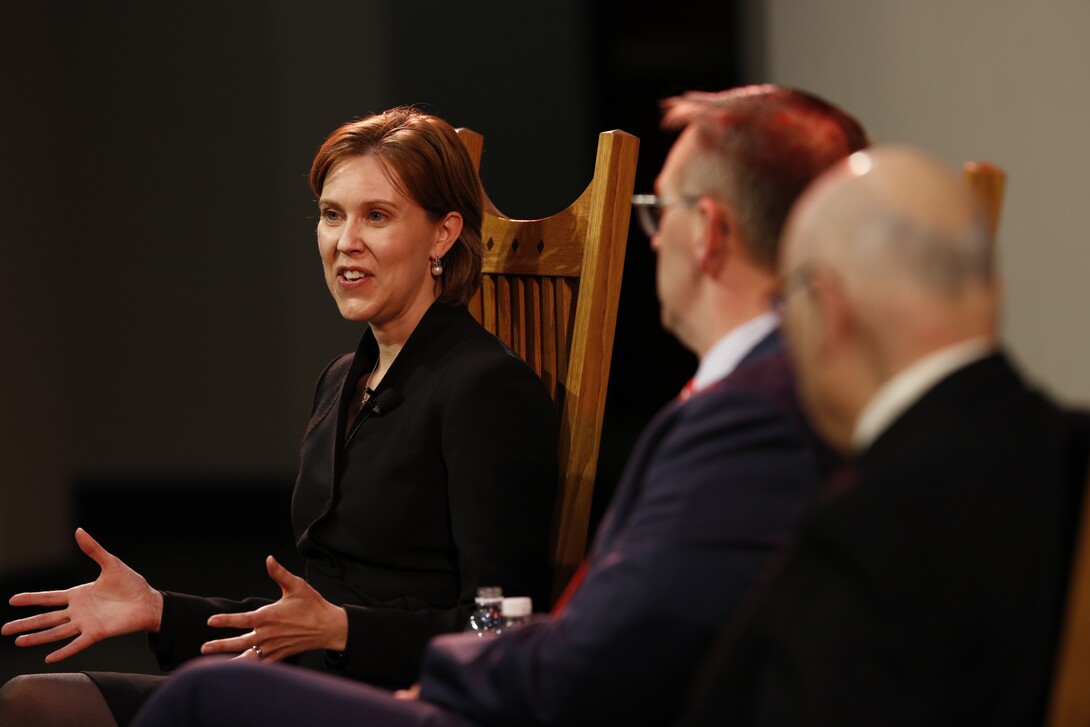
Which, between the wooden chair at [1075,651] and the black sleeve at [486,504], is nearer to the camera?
the wooden chair at [1075,651]

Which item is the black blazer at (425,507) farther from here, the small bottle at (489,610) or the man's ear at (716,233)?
Result: the man's ear at (716,233)

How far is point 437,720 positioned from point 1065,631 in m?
0.55

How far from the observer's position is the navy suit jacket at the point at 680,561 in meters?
1.08

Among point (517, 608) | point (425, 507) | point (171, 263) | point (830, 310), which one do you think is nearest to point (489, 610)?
point (517, 608)

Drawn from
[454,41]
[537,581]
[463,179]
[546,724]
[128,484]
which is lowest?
[128,484]

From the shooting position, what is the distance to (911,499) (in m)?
0.86

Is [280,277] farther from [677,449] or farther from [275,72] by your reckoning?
[677,449]

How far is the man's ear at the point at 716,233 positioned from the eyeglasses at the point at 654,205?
2 cm

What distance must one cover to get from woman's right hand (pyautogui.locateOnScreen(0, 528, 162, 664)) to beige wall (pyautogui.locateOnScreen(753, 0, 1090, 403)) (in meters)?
1.43

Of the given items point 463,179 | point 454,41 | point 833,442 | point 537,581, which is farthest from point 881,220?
point 454,41

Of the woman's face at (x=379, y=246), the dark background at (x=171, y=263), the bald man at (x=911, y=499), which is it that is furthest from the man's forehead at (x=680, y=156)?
the dark background at (x=171, y=263)

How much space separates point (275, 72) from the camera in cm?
480

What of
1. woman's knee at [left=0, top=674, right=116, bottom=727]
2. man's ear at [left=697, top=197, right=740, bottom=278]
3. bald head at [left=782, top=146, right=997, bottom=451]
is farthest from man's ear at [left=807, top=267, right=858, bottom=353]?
woman's knee at [left=0, top=674, right=116, bottom=727]

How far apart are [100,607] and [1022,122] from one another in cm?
165
